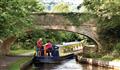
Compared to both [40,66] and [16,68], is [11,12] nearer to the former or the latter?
[16,68]

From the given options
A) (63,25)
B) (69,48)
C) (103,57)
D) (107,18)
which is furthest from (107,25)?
(69,48)

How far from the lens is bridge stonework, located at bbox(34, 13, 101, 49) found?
2639 cm

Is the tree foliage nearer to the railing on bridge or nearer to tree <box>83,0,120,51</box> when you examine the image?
tree <box>83,0,120,51</box>

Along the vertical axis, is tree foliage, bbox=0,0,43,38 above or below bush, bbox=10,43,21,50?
above

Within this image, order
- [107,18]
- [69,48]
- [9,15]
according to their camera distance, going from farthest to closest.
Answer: [69,48] → [107,18] → [9,15]

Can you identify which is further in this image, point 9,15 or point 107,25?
point 107,25

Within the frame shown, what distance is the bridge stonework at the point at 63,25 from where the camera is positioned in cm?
2639

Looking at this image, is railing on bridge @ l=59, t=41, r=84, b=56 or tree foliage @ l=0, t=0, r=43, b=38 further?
railing on bridge @ l=59, t=41, r=84, b=56

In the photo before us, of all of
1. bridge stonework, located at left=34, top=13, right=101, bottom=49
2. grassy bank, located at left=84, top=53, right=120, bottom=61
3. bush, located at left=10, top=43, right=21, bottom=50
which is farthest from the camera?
bush, located at left=10, top=43, right=21, bottom=50

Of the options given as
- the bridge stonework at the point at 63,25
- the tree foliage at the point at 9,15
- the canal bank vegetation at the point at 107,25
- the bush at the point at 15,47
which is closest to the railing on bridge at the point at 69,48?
the bridge stonework at the point at 63,25

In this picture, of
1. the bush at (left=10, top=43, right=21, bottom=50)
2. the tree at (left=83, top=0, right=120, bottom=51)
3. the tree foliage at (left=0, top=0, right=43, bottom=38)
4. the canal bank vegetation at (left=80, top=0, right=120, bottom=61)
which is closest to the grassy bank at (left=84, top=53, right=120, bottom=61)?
the canal bank vegetation at (left=80, top=0, right=120, bottom=61)

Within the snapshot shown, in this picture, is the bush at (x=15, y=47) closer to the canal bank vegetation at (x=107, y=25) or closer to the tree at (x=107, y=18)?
the canal bank vegetation at (x=107, y=25)

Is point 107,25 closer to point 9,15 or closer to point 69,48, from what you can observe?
point 69,48

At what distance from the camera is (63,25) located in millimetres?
26938
